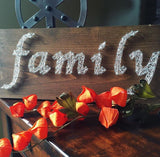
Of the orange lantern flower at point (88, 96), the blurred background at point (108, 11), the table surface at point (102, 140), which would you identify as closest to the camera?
the table surface at point (102, 140)

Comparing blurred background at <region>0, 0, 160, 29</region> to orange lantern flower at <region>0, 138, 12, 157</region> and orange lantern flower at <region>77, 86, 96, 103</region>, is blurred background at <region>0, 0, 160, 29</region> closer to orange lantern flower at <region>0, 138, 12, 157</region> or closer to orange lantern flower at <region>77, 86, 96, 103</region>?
orange lantern flower at <region>77, 86, 96, 103</region>

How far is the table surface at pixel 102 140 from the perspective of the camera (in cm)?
32

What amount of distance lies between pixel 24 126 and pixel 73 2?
51 centimetres

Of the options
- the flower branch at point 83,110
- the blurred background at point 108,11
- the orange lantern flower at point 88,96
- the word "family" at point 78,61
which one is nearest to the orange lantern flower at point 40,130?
the flower branch at point 83,110

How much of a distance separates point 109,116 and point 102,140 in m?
0.05

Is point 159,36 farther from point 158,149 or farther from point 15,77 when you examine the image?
point 15,77

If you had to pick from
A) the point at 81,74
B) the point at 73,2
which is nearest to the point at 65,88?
the point at 81,74

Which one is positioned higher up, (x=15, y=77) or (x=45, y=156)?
(x=15, y=77)

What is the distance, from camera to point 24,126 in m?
0.47

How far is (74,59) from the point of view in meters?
0.54

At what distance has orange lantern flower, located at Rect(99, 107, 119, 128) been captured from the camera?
1.28 feet

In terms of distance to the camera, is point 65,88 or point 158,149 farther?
point 65,88

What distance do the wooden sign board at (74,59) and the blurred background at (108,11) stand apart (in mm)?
225

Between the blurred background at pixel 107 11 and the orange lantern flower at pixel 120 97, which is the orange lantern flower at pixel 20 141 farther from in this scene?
the blurred background at pixel 107 11
